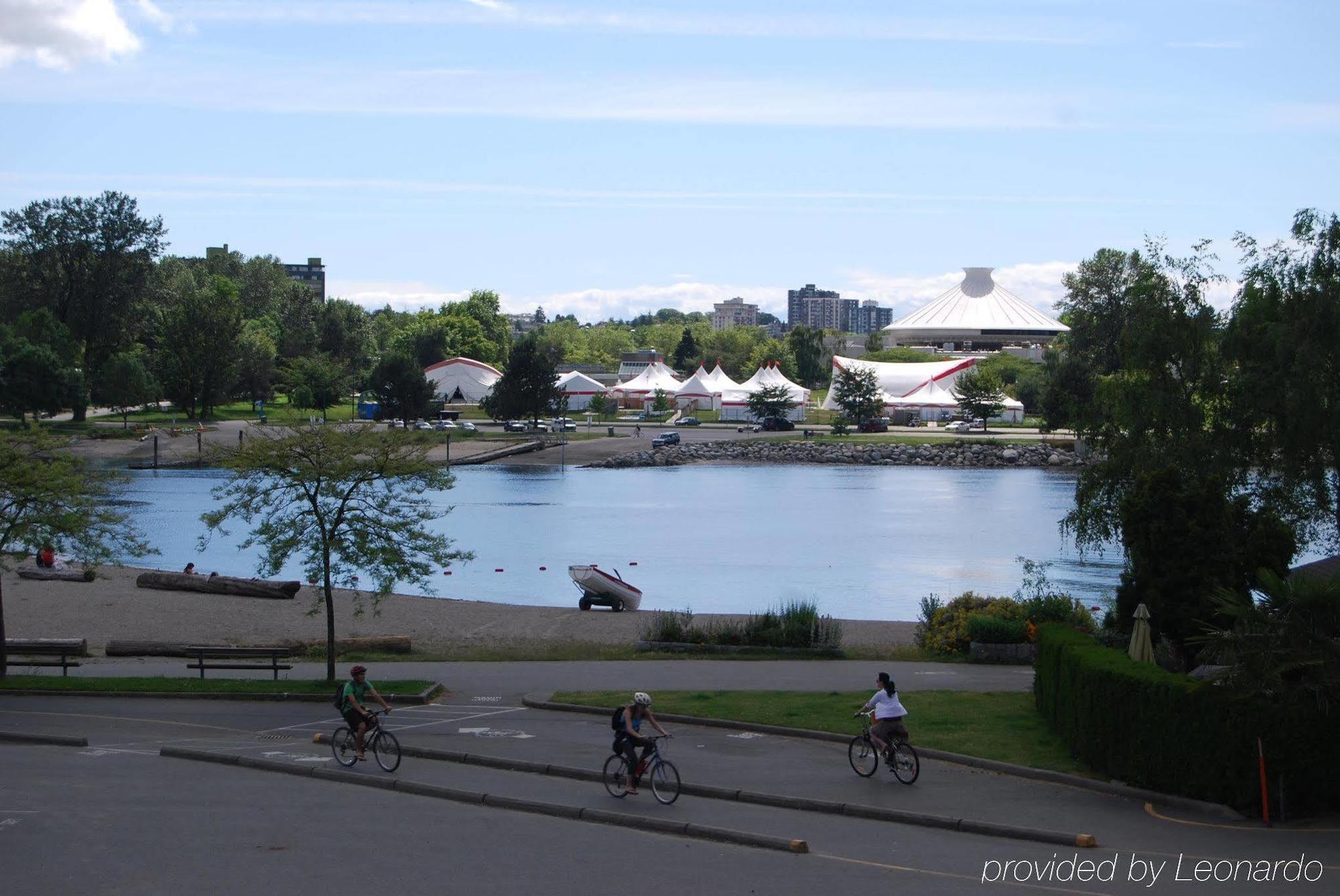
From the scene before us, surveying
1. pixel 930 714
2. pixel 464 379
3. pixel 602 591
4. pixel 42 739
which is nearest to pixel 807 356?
pixel 464 379

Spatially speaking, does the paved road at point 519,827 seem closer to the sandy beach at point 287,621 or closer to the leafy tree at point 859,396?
the sandy beach at point 287,621

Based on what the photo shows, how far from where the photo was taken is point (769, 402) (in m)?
127

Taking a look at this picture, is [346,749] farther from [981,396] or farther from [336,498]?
[981,396]

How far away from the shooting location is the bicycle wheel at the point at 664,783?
48.5 ft

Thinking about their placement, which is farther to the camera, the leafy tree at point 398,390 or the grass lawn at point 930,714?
the leafy tree at point 398,390

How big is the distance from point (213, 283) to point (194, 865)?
144556 millimetres

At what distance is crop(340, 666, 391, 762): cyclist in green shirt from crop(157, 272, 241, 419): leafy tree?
10506cm

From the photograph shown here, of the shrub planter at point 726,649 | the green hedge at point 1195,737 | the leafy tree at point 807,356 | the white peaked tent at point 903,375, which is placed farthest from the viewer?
the leafy tree at point 807,356

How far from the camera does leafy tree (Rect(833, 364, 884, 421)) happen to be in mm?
125125

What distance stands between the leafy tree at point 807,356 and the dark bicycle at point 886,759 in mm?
161052

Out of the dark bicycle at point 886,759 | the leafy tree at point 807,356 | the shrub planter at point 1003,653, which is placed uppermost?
the leafy tree at point 807,356

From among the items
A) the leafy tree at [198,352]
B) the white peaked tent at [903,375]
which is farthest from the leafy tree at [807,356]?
the leafy tree at [198,352]

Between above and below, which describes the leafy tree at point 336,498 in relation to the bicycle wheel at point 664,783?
above

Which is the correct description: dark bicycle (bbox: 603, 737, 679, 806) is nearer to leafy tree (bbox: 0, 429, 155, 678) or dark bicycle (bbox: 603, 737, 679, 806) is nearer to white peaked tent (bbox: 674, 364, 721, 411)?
leafy tree (bbox: 0, 429, 155, 678)
